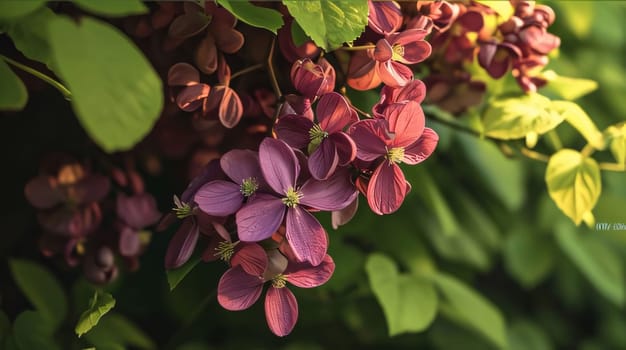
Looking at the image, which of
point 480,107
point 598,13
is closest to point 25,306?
point 480,107

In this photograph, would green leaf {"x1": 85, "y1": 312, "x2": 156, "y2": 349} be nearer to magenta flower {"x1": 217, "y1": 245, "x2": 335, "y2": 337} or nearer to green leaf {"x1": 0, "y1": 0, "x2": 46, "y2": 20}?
magenta flower {"x1": 217, "y1": 245, "x2": 335, "y2": 337}

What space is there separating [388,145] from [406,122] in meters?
0.01

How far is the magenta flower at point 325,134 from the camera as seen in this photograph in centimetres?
→ 35

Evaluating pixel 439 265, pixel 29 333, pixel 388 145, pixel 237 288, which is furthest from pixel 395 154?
pixel 439 265

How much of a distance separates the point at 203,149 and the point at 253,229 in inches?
9.0

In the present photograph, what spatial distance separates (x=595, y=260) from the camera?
2.84ft

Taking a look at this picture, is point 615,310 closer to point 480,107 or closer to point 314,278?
point 480,107

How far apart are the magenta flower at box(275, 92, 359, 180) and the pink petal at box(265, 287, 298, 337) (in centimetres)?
7

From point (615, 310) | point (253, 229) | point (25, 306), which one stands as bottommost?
point (615, 310)

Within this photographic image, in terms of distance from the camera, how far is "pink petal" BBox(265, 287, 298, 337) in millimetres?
370

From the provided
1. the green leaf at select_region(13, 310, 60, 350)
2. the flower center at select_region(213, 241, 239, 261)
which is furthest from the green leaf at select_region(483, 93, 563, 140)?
the green leaf at select_region(13, 310, 60, 350)

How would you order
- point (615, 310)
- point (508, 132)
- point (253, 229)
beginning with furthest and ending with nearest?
point (615, 310)
point (508, 132)
point (253, 229)

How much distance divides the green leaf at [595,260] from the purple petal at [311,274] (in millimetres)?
566

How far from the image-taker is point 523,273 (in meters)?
0.88
